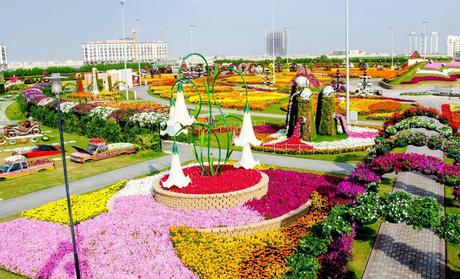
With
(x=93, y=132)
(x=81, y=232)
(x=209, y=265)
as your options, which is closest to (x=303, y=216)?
(x=209, y=265)

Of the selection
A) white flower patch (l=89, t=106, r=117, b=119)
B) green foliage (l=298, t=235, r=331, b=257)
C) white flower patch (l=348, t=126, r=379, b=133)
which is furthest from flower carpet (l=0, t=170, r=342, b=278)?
white flower patch (l=89, t=106, r=117, b=119)

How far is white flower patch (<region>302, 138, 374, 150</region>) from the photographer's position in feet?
67.4

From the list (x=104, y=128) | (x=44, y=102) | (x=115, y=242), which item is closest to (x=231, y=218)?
(x=115, y=242)

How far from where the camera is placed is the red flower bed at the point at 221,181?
12.5 metres

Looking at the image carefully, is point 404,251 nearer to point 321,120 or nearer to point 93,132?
point 321,120

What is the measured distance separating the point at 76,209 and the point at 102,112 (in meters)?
13.9

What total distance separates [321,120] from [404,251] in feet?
40.9

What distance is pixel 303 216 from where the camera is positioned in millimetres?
12414

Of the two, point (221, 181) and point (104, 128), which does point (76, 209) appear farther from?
point (104, 128)

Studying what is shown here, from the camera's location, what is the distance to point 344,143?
21.2m

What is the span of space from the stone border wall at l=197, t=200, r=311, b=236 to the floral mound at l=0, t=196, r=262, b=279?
28 centimetres

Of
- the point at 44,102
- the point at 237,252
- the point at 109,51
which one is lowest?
the point at 237,252

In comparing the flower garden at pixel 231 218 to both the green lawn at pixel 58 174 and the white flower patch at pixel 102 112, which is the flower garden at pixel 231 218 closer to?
the green lawn at pixel 58 174

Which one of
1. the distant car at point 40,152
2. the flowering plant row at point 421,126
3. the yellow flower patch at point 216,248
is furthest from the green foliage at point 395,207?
the distant car at point 40,152
